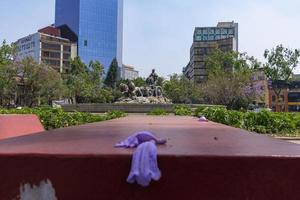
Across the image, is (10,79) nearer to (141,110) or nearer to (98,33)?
(141,110)

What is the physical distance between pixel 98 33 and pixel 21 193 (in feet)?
407

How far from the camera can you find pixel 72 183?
2.52m

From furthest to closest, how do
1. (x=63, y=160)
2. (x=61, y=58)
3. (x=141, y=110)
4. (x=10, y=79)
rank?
(x=61, y=58)
(x=10, y=79)
(x=141, y=110)
(x=63, y=160)

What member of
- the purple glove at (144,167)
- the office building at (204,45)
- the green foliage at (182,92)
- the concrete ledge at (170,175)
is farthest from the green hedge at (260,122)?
the office building at (204,45)

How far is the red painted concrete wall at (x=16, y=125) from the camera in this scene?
725cm

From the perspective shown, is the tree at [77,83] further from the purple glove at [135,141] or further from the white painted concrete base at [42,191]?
the white painted concrete base at [42,191]

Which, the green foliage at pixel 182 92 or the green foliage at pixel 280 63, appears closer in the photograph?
the green foliage at pixel 280 63

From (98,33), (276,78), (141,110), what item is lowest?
(141,110)

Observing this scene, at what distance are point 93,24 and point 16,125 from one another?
119194 millimetres

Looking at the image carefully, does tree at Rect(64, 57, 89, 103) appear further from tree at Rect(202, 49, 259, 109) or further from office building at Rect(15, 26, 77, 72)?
office building at Rect(15, 26, 77, 72)

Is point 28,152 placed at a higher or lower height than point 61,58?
lower

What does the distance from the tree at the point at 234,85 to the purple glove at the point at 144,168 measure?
46.3 meters

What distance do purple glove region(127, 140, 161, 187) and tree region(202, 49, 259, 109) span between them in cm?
4631

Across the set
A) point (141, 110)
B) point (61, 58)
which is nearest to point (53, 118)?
point (141, 110)
